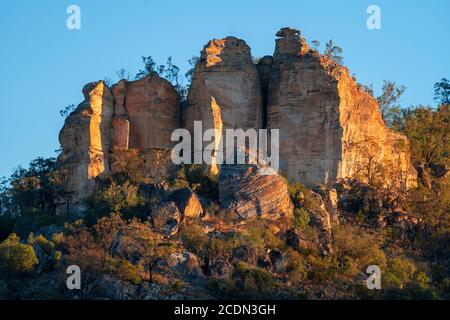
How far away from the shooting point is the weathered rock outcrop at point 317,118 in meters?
54.2

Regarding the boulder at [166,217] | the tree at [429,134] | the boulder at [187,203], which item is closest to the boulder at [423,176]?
the tree at [429,134]

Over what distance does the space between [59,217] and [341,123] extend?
1044 cm

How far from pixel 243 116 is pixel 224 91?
1.13 metres

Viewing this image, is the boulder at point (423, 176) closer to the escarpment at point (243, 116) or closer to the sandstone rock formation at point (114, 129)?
the escarpment at point (243, 116)

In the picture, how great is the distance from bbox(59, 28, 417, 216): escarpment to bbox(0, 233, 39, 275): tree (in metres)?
4.92

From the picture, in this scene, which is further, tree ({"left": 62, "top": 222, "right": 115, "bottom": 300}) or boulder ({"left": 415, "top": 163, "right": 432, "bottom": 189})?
boulder ({"left": 415, "top": 163, "right": 432, "bottom": 189})

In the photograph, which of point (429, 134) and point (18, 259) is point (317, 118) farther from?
point (18, 259)

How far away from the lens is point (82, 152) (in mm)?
Result: 53781

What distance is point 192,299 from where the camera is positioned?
46438mm

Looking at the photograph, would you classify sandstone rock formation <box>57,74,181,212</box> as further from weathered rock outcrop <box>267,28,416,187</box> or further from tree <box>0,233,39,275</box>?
tree <box>0,233,39,275</box>

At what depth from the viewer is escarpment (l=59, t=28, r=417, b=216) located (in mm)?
54062

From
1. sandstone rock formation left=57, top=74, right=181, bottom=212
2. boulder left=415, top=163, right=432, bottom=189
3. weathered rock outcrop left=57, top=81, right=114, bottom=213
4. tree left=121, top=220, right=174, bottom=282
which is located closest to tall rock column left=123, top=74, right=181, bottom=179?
sandstone rock formation left=57, top=74, right=181, bottom=212

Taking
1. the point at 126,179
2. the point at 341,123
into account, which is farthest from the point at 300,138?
the point at 126,179
